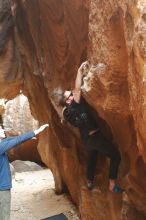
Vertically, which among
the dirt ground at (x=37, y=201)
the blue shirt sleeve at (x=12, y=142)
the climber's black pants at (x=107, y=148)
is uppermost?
the blue shirt sleeve at (x=12, y=142)

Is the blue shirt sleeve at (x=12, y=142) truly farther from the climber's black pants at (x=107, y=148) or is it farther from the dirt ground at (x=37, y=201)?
the dirt ground at (x=37, y=201)

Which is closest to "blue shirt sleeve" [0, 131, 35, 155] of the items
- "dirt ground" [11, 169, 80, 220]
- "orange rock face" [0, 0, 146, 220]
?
"orange rock face" [0, 0, 146, 220]

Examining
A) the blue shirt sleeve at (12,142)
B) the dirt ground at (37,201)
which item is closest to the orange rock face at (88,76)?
the dirt ground at (37,201)

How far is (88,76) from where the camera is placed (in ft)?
16.6

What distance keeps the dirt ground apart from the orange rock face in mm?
347

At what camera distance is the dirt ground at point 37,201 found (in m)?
8.75

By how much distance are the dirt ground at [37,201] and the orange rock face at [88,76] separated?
0.35 m

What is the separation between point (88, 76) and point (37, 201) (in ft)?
17.9

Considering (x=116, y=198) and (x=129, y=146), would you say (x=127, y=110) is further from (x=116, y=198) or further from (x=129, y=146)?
(x=116, y=198)

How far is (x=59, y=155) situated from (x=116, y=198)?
285 centimetres

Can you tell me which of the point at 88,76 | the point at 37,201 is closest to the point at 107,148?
the point at 88,76

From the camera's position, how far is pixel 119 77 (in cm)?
480

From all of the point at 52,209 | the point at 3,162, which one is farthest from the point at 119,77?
the point at 52,209

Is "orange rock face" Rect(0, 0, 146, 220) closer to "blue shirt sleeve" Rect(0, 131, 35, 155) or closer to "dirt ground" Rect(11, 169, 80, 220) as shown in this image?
"dirt ground" Rect(11, 169, 80, 220)
